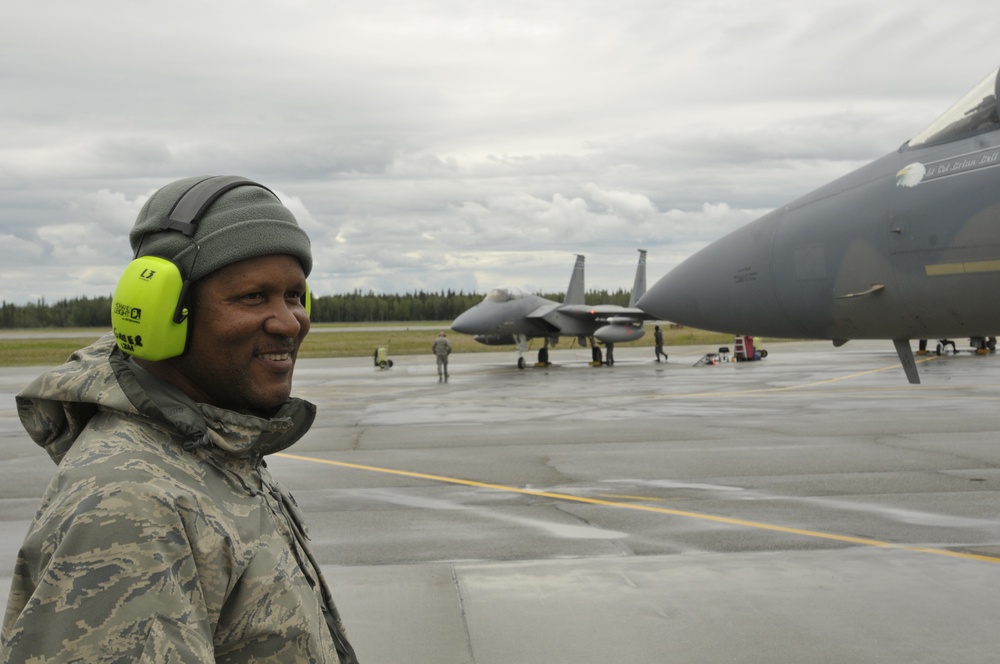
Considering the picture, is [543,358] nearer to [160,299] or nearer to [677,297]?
[677,297]

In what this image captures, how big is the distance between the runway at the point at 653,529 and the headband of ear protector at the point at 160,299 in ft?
12.2

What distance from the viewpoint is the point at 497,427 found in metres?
16.0

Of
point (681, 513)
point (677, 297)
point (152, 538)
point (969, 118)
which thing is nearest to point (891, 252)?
point (969, 118)

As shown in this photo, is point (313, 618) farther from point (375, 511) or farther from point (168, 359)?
point (375, 511)

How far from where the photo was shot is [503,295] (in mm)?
33688

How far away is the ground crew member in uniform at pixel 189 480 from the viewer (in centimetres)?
147

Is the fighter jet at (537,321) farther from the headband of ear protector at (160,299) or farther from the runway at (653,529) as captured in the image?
the headband of ear protector at (160,299)

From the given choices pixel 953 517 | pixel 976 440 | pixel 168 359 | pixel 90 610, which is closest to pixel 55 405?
pixel 168 359

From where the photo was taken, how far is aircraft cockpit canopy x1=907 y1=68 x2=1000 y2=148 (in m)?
6.23

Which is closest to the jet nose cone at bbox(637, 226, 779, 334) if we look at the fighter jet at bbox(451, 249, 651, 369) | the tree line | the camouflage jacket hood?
the camouflage jacket hood

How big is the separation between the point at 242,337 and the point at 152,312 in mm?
185

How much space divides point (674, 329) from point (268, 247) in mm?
89169

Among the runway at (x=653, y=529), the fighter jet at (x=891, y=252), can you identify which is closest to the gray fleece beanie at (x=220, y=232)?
the runway at (x=653, y=529)

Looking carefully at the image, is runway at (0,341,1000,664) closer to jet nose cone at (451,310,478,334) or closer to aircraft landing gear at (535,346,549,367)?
jet nose cone at (451,310,478,334)
